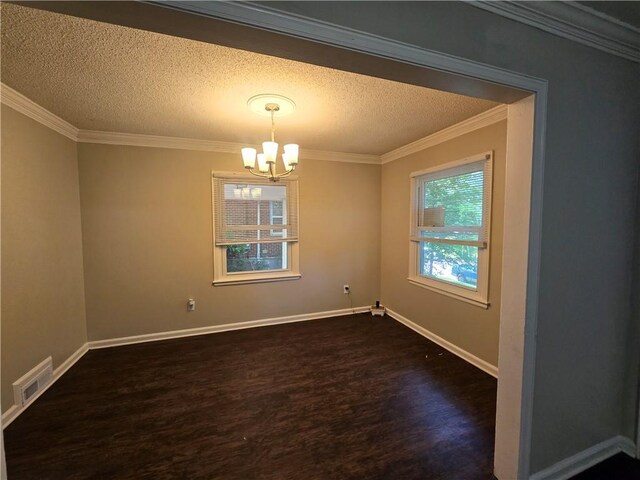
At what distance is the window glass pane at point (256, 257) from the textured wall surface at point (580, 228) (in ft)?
9.80

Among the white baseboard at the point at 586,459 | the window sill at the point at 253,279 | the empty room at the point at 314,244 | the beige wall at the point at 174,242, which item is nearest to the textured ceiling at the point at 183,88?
the empty room at the point at 314,244

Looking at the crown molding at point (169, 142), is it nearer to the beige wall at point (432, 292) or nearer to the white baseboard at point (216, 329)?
the beige wall at point (432, 292)

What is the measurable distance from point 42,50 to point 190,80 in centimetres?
76

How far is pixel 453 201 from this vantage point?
302 cm

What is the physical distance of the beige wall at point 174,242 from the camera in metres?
3.04

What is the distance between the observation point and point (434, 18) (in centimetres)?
106

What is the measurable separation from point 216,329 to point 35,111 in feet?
8.96

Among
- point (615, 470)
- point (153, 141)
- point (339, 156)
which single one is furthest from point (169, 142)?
point (615, 470)

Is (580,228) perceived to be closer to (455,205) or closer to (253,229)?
(455,205)

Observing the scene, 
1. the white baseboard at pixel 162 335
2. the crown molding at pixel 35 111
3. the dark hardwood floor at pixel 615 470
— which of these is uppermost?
the crown molding at pixel 35 111

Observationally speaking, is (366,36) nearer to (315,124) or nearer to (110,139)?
(315,124)

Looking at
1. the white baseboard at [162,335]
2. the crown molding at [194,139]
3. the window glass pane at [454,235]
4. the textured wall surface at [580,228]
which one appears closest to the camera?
the textured wall surface at [580,228]

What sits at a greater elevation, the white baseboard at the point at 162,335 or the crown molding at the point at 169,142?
the crown molding at the point at 169,142

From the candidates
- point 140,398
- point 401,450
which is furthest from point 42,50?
point 401,450
